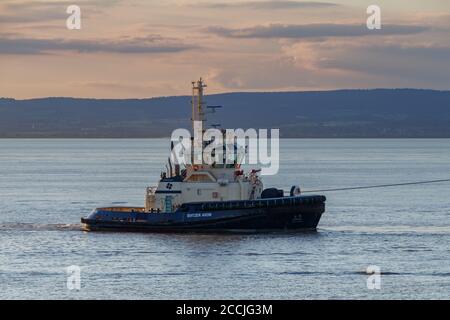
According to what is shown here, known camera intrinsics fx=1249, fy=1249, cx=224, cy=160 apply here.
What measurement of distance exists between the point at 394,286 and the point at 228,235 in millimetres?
17145

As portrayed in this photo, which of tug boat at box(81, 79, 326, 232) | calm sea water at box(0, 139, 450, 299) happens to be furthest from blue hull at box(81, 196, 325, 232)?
calm sea water at box(0, 139, 450, 299)

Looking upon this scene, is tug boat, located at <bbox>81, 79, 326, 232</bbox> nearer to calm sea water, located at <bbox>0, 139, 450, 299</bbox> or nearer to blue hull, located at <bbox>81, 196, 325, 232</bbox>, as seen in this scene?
blue hull, located at <bbox>81, 196, 325, 232</bbox>

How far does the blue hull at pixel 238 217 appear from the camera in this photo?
189 ft

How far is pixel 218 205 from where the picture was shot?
57.6 meters

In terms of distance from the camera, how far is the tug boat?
5756 centimetres

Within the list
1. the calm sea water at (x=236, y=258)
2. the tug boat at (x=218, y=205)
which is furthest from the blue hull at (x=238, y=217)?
the calm sea water at (x=236, y=258)

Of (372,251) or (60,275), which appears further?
(372,251)

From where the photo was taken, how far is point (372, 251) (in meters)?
51.3

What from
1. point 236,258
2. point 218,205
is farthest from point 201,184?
point 236,258

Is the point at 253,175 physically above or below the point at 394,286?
above

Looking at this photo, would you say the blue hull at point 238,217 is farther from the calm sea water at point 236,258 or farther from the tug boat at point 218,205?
the calm sea water at point 236,258

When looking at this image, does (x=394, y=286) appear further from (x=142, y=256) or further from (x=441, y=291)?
(x=142, y=256)
